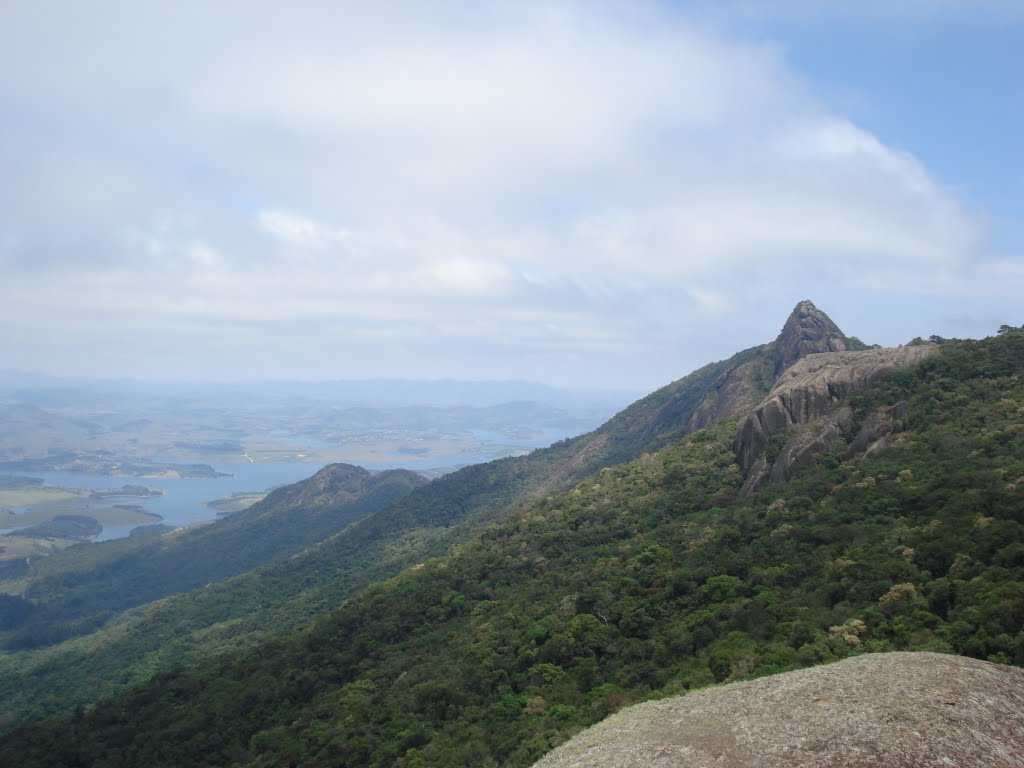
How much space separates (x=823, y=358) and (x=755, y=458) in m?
22.8

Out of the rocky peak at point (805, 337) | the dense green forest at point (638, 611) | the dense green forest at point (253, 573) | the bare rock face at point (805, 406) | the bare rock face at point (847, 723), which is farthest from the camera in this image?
the rocky peak at point (805, 337)

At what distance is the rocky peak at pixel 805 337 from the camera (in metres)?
96.6

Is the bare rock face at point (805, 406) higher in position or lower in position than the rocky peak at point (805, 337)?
lower

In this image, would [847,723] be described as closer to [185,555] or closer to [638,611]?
[638,611]

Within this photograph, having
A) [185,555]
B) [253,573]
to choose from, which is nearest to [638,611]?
[253,573]

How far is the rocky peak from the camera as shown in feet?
317

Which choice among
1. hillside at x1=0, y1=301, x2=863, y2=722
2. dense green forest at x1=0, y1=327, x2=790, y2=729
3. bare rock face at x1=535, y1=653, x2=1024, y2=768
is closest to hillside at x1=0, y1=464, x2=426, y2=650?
dense green forest at x1=0, y1=327, x2=790, y2=729

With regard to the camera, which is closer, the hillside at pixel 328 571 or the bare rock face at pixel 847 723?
the bare rock face at pixel 847 723

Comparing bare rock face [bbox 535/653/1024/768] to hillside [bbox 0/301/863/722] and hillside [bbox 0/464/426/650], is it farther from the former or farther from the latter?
hillside [bbox 0/464/426/650]

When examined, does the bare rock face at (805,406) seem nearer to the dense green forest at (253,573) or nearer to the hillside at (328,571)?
the hillside at (328,571)

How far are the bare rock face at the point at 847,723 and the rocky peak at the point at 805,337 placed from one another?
8075 centimetres

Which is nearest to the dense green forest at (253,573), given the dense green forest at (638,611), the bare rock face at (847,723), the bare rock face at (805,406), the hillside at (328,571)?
the hillside at (328,571)

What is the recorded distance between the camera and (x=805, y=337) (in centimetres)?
10000

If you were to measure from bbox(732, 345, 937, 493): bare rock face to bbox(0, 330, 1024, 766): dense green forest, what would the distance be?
2.33m
